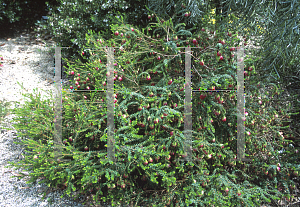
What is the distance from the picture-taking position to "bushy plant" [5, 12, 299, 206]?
6.31 feet

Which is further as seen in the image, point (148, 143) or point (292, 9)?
point (292, 9)

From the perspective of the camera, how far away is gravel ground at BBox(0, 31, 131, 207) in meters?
2.10

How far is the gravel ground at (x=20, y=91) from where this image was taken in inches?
82.7

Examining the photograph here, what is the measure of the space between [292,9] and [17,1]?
5.01 m

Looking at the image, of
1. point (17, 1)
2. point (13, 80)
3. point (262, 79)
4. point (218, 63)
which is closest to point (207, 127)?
point (218, 63)

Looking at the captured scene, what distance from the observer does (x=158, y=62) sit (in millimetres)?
2396

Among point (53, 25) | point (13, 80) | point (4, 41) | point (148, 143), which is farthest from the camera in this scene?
point (4, 41)

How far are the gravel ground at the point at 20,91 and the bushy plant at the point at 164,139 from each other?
0.20 m

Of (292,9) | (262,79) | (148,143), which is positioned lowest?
(148,143)

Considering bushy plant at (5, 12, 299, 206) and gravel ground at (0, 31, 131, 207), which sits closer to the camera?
bushy plant at (5, 12, 299, 206)

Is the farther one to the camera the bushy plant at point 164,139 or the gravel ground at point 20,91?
the gravel ground at point 20,91

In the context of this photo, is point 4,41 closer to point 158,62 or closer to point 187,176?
point 158,62

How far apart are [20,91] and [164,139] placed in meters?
2.50

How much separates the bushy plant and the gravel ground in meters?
0.20
